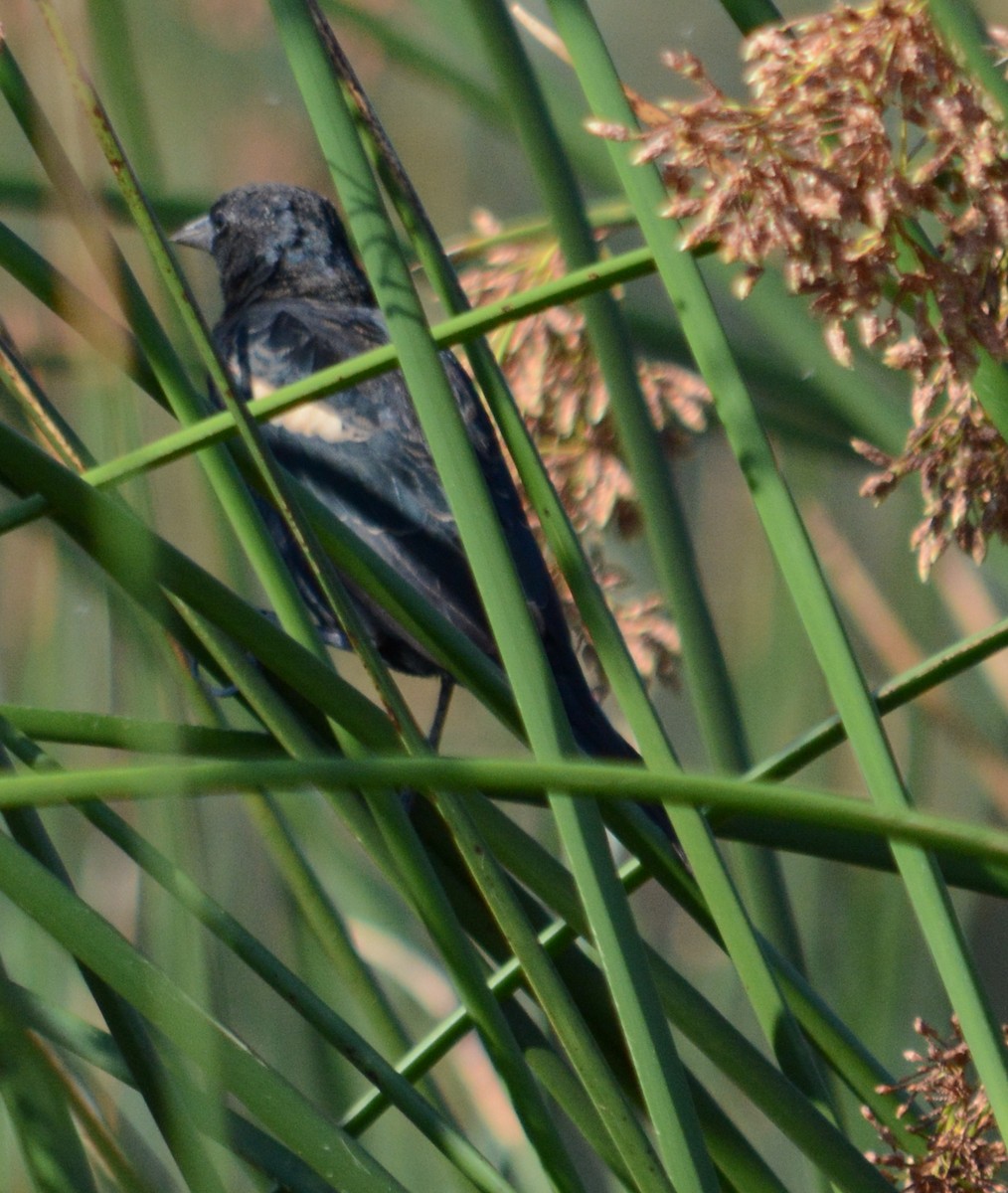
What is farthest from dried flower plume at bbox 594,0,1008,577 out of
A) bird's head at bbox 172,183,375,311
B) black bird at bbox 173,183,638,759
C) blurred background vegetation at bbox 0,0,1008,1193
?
bird's head at bbox 172,183,375,311

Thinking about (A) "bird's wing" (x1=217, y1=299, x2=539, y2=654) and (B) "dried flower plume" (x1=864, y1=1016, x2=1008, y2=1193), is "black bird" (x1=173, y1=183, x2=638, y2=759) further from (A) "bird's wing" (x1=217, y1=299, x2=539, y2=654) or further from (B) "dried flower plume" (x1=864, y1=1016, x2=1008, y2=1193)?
(B) "dried flower plume" (x1=864, y1=1016, x2=1008, y2=1193)

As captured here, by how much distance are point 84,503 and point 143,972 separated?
0.23m

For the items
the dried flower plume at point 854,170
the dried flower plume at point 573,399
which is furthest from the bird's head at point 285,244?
the dried flower plume at point 854,170

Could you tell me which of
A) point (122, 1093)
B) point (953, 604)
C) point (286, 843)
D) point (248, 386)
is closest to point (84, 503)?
point (286, 843)

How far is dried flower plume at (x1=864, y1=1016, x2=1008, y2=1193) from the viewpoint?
875 mm

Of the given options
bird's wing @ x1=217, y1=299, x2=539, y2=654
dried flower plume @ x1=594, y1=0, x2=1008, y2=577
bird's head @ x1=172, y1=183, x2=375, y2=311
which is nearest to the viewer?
dried flower plume @ x1=594, y1=0, x2=1008, y2=577

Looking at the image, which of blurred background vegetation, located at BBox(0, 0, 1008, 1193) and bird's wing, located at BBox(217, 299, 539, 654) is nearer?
blurred background vegetation, located at BBox(0, 0, 1008, 1193)

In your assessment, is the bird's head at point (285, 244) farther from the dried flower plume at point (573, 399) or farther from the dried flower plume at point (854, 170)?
the dried flower plume at point (854, 170)

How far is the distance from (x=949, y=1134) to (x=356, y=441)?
133 centimetres

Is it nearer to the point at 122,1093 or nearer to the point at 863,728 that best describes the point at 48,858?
the point at 863,728

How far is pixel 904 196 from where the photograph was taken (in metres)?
0.81

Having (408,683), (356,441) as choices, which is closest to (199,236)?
(356,441)

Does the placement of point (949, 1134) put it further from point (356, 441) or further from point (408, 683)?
point (408, 683)

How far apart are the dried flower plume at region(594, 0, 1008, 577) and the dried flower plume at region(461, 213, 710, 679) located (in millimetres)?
569
